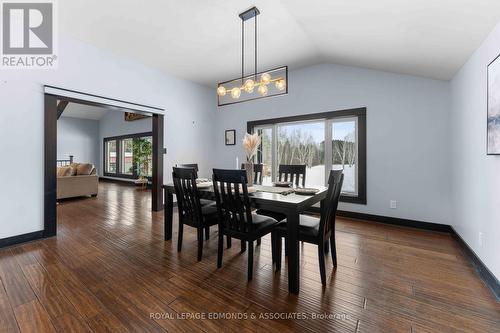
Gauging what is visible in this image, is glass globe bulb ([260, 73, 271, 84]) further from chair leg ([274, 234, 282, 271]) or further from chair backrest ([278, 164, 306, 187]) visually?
chair leg ([274, 234, 282, 271])

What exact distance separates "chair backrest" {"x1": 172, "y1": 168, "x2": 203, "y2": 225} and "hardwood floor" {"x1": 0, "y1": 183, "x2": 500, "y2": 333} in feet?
1.51

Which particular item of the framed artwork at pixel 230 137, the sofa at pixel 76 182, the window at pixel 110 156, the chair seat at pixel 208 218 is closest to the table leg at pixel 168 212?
the chair seat at pixel 208 218

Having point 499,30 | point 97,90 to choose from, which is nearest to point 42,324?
point 97,90

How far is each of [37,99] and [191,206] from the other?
254 centimetres

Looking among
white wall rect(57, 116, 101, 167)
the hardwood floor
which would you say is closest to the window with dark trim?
the hardwood floor

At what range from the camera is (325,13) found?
2434 millimetres

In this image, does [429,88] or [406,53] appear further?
[429,88]

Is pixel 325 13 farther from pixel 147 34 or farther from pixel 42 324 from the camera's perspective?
pixel 42 324

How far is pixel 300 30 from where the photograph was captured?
121 inches

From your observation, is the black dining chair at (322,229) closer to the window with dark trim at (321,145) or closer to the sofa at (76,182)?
the window with dark trim at (321,145)

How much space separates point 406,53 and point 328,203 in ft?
7.37

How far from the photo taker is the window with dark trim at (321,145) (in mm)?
3924

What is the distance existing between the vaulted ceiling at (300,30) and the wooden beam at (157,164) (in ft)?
3.77

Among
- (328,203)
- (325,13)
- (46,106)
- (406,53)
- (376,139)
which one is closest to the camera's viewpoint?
(328,203)
